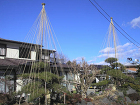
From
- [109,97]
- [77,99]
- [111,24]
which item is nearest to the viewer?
[77,99]

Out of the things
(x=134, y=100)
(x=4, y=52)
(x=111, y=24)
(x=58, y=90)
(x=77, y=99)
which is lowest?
(x=134, y=100)

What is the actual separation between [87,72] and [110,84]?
3624 mm

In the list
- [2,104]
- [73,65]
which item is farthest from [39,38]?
[73,65]

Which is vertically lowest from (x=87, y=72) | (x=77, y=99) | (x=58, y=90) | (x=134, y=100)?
(x=134, y=100)

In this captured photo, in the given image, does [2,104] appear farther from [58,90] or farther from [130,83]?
[130,83]

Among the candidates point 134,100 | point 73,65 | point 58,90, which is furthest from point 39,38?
point 134,100

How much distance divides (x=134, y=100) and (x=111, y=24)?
230 inches

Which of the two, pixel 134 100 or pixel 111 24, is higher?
pixel 111 24

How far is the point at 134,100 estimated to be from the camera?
31.4 ft

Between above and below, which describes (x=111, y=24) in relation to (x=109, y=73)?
above

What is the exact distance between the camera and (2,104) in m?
6.18

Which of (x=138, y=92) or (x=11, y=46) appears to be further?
(x=11, y=46)

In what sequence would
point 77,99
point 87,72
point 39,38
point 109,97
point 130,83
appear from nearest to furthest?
point 39,38, point 77,99, point 109,97, point 87,72, point 130,83

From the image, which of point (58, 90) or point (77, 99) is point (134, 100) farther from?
point (58, 90)
